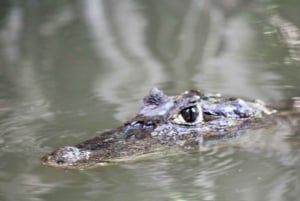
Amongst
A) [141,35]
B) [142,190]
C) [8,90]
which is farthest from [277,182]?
[141,35]

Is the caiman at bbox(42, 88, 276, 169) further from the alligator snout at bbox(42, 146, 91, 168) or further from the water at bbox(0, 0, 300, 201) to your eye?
the water at bbox(0, 0, 300, 201)

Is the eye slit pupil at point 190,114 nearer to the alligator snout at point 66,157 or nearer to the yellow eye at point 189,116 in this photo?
the yellow eye at point 189,116

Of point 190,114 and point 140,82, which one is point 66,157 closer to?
point 190,114

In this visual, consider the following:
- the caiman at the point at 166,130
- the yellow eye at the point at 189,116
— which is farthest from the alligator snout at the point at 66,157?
the yellow eye at the point at 189,116

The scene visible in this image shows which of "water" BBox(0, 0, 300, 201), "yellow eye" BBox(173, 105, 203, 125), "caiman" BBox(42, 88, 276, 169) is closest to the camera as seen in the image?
"water" BBox(0, 0, 300, 201)

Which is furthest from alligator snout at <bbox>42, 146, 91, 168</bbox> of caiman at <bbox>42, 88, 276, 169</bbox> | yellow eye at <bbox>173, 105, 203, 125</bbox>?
yellow eye at <bbox>173, 105, 203, 125</bbox>

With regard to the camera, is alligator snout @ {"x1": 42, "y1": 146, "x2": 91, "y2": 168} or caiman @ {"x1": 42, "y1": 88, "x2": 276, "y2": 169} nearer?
alligator snout @ {"x1": 42, "y1": 146, "x2": 91, "y2": 168}

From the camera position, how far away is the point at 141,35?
10.0 m

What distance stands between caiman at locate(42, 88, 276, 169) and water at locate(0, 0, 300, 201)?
10 cm

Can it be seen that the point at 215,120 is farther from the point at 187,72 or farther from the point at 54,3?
the point at 54,3

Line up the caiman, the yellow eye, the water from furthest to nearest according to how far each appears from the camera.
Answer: the yellow eye, the caiman, the water

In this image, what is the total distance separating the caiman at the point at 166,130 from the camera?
4.77m

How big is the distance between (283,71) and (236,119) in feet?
6.17

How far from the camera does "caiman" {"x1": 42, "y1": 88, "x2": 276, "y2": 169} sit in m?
4.77
